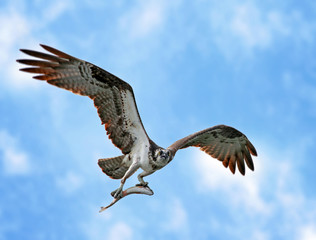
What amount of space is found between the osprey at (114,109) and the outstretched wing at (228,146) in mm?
1635

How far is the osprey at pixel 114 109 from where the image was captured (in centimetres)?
1198

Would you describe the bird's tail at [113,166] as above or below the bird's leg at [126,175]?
above

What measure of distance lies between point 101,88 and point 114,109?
57 centimetres

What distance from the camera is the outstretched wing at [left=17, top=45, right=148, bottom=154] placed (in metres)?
12.0

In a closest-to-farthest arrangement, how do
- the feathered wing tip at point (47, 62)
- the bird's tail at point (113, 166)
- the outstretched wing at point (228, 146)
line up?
the feathered wing tip at point (47, 62) < the bird's tail at point (113, 166) < the outstretched wing at point (228, 146)

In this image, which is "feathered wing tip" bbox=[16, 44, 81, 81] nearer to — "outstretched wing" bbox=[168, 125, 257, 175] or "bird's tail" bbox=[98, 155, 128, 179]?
"bird's tail" bbox=[98, 155, 128, 179]

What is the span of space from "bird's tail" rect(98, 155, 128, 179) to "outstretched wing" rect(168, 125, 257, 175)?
2358 mm

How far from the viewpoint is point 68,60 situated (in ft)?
39.6

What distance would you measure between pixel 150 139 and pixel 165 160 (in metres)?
0.75

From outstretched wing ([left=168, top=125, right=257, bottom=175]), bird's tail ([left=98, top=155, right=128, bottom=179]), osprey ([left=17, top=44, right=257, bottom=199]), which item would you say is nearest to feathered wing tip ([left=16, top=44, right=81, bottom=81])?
osprey ([left=17, top=44, right=257, bottom=199])

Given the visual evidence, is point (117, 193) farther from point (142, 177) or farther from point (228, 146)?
point (228, 146)

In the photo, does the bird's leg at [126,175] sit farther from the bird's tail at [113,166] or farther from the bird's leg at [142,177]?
the bird's tail at [113,166]

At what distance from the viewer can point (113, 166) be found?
12.8m

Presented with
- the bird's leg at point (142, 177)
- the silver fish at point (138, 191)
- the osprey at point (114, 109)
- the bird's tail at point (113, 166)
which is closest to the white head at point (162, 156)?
the osprey at point (114, 109)
